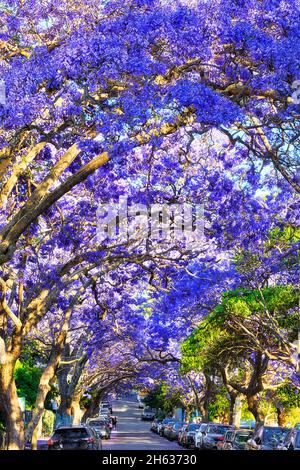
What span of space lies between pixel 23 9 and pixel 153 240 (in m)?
8.09

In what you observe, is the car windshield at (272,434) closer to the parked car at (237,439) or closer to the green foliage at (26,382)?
the parked car at (237,439)

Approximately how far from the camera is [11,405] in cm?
1844

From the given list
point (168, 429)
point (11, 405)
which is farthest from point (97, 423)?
point (11, 405)

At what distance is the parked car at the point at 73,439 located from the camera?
75.9ft

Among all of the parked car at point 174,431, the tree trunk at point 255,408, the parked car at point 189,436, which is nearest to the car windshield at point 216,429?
the tree trunk at point 255,408

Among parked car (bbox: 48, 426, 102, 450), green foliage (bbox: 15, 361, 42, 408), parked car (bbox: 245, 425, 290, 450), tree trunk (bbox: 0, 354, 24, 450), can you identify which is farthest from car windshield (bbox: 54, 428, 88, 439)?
green foliage (bbox: 15, 361, 42, 408)

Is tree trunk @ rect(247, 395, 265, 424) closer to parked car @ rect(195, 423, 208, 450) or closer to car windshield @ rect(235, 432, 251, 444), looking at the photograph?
parked car @ rect(195, 423, 208, 450)

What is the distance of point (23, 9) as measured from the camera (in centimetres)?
1427

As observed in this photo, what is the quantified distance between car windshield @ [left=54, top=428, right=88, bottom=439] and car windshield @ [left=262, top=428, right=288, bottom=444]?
19.4ft

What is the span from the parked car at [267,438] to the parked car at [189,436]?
48.9ft

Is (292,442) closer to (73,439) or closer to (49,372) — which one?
(49,372)
